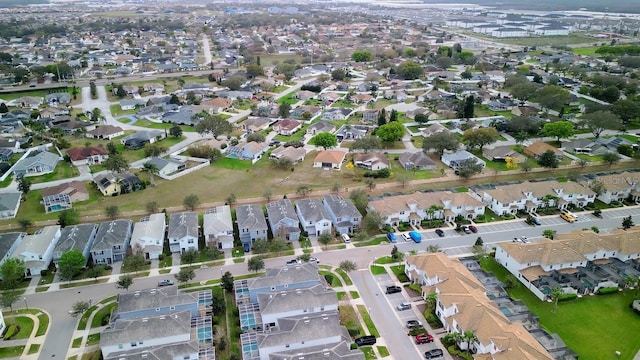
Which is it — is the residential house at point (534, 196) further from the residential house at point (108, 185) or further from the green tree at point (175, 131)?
the green tree at point (175, 131)

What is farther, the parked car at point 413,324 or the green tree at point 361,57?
the green tree at point 361,57

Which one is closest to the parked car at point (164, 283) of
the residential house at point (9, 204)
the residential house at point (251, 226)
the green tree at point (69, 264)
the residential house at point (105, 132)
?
the green tree at point (69, 264)

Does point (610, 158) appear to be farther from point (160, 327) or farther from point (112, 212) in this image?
point (112, 212)

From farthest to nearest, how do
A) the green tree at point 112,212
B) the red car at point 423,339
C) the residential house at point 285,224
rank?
the green tree at point 112,212 < the residential house at point 285,224 < the red car at point 423,339

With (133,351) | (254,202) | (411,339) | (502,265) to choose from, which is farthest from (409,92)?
(133,351)

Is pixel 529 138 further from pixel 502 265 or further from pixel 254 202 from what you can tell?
pixel 254 202

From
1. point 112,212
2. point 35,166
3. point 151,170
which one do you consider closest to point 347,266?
point 112,212
